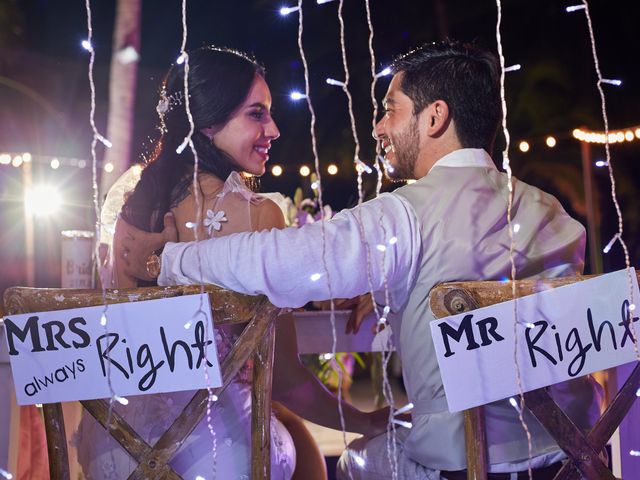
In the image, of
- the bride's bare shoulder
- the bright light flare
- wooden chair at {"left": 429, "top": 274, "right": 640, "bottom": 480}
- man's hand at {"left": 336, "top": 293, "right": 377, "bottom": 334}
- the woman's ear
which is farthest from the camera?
the bright light flare

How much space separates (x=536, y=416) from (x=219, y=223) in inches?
29.6

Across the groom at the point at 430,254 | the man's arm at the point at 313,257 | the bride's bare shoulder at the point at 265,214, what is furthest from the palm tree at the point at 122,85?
the man's arm at the point at 313,257

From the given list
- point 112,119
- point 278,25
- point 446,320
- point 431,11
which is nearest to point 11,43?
point 112,119

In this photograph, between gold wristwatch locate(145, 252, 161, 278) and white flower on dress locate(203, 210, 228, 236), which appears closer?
gold wristwatch locate(145, 252, 161, 278)

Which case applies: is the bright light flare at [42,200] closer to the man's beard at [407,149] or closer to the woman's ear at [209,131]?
the woman's ear at [209,131]

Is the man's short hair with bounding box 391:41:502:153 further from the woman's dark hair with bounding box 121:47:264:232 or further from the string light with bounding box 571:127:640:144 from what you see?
the string light with bounding box 571:127:640:144

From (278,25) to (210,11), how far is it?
52 cm

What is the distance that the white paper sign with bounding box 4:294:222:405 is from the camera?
1.15 metres

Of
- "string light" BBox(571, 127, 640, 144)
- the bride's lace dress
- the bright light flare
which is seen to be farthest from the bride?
the bright light flare

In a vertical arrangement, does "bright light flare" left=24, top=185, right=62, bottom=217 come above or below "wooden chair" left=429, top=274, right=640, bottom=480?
above

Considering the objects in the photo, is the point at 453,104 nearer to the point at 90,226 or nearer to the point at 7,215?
the point at 90,226

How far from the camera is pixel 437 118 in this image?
4.87 ft

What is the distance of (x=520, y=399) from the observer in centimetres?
117

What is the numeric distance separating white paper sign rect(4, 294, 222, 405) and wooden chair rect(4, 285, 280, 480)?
16mm
